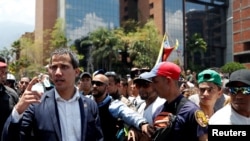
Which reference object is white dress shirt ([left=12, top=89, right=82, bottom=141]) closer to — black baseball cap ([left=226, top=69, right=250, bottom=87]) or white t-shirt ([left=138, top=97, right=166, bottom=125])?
white t-shirt ([left=138, top=97, right=166, bottom=125])

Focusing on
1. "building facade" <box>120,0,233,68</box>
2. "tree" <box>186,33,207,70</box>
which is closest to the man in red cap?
"tree" <box>186,33,207,70</box>

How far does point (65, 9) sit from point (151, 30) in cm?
1832

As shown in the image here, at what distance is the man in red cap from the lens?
2773 mm

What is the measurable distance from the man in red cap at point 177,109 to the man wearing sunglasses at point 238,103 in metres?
0.11

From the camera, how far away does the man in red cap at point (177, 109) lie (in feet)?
9.10

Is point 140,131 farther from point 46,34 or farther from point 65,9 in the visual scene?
point 65,9

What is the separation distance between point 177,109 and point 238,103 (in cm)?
45

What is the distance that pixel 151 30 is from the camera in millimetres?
55438

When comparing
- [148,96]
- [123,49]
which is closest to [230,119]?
[148,96]

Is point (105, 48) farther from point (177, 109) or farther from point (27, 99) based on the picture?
point (27, 99)

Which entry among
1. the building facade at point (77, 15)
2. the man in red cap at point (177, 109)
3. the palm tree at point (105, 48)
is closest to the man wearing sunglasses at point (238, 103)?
the man in red cap at point (177, 109)

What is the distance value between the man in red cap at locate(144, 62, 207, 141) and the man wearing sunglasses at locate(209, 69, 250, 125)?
112mm

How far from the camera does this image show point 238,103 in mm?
2746

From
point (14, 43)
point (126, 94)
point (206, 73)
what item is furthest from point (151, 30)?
point (206, 73)
